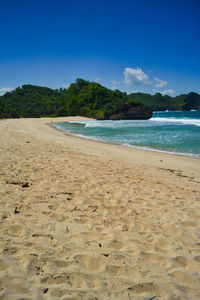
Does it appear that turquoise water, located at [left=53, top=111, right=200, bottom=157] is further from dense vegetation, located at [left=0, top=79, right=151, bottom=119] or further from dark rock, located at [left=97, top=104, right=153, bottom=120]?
dense vegetation, located at [left=0, top=79, right=151, bottom=119]

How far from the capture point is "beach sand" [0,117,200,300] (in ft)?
6.91

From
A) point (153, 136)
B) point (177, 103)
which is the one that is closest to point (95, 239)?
point (153, 136)

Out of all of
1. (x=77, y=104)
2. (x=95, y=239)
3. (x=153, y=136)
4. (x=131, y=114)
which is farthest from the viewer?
(x=77, y=104)

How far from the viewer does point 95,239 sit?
2.92 metres

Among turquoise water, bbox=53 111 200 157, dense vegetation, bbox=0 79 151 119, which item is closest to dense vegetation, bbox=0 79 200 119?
dense vegetation, bbox=0 79 151 119

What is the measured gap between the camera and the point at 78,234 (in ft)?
9.78

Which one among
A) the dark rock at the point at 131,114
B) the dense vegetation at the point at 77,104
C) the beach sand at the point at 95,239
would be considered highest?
the dense vegetation at the point at 77,104

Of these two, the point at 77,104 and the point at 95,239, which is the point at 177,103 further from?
the point at 95,239

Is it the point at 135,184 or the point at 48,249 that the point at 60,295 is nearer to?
the point at 48,249

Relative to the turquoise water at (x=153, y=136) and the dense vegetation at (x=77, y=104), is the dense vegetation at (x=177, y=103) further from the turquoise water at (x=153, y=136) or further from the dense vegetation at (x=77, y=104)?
the turquoise water at (x=153, y=136)

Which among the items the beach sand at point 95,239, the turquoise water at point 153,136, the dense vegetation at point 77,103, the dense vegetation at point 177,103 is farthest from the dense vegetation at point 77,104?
the dense vegetation at point 177,103

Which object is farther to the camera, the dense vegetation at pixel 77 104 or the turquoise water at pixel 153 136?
the dense vegetation at pixel 77 104

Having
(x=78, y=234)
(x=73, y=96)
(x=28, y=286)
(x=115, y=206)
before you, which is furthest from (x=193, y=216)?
(x=73, y=96)

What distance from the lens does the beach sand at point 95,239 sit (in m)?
2.11
